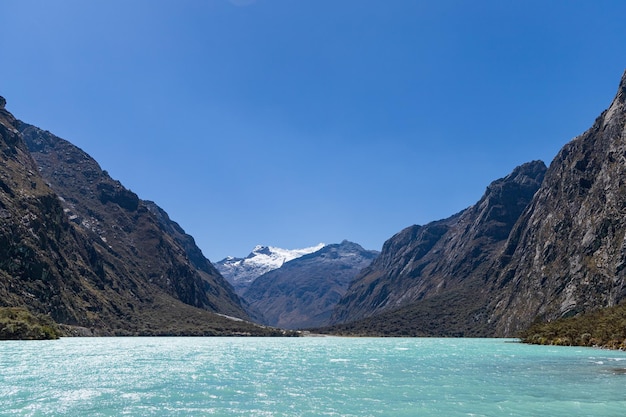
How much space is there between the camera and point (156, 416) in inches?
1321

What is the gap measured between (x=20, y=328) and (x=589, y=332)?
528 feet

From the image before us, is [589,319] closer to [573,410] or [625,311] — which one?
[625,311]

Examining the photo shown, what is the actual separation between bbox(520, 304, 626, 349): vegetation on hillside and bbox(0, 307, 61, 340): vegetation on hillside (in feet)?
494

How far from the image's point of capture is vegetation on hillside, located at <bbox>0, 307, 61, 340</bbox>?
146875mm

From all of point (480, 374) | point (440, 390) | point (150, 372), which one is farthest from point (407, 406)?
point (150, 372)

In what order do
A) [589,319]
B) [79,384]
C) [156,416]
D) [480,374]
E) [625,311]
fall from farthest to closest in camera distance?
[589,319] → [625,311] → [480,374] → [79,384] → [156,416]

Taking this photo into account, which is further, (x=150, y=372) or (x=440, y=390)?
(x=150, y=372)

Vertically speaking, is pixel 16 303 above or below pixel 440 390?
above

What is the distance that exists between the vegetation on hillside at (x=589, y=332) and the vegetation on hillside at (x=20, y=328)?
151 m

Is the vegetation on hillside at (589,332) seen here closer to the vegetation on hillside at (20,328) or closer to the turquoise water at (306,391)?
the turquoise water at (306,391)

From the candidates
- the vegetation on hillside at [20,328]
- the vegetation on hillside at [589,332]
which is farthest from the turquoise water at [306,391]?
the vegetation on hillside at [20,328]

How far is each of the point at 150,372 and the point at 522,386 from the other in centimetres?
4259

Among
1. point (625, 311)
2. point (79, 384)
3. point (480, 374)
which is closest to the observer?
point (79, 384)

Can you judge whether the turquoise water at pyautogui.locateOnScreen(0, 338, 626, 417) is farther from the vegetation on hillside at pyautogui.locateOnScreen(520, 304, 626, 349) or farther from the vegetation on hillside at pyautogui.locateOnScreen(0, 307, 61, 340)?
the vegetation on hillside at pyautogui.locateOnScreen(0, 307, 61, 340)
